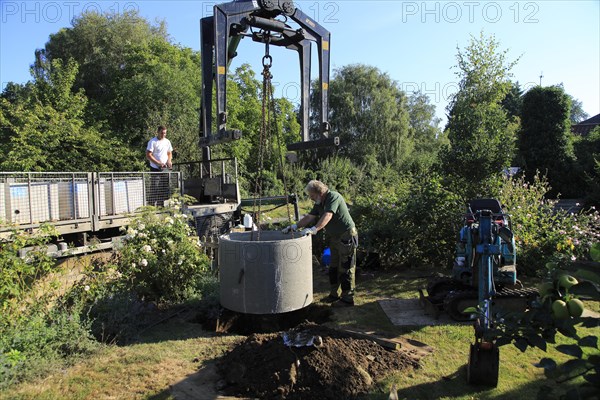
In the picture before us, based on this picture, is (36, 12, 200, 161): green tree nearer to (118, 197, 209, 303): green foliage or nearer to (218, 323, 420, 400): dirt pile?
(118, 197, 209, 303): green foliage

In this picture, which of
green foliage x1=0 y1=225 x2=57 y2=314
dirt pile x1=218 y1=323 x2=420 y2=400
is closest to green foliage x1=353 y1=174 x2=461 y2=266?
dirt pile x1=218 y1=323 x2=420 y2=400

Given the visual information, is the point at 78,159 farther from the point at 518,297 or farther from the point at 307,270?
the point at 518,297

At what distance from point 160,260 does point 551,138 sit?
19.3m

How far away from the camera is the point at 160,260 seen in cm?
550

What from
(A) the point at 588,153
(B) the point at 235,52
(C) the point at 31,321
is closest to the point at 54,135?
(B) the point at 235,52

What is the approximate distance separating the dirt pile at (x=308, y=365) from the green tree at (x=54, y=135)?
15.4 m

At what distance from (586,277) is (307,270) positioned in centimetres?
347

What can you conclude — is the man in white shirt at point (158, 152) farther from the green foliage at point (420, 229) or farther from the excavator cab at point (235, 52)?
the green foliage at point (420, 229)

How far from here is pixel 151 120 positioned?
20.5m

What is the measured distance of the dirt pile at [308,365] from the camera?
3613 mm

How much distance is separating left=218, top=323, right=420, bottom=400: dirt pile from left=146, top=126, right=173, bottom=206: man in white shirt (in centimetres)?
422

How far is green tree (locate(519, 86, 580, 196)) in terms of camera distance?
1912cm

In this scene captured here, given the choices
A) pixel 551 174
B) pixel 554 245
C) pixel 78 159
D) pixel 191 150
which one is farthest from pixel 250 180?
pixel 554 245

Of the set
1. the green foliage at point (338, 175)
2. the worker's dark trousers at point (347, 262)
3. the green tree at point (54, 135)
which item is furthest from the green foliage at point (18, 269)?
the green foliage at point (338, 175)
